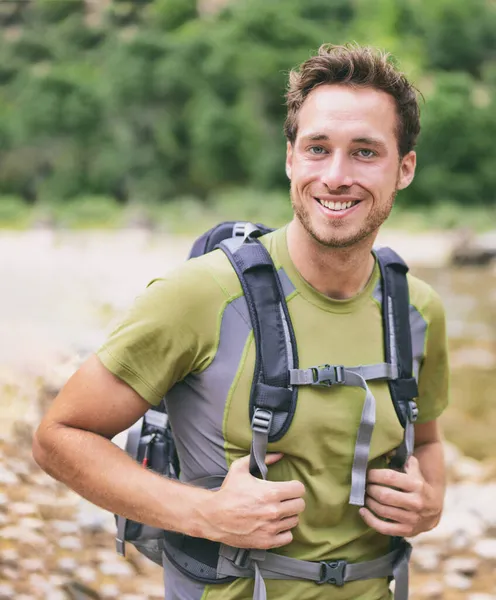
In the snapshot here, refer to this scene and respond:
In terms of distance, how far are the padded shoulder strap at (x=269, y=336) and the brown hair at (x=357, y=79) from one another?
1.29ft

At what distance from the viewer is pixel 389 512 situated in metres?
1.84

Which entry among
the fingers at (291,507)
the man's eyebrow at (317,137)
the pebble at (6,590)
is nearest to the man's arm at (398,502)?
the fingers at (291,507)

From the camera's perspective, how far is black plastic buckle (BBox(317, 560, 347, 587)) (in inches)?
70.9

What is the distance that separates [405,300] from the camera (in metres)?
1.98

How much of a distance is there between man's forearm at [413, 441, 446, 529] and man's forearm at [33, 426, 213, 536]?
2.22 feet

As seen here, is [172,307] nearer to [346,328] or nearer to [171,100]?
[346,328]

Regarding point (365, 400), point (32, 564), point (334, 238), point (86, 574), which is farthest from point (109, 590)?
point (334, 238)

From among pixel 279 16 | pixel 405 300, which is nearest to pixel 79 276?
pixel 405 300

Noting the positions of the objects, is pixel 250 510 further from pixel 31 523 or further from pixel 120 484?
pixel 31 523

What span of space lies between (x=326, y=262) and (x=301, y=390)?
1.08 feet

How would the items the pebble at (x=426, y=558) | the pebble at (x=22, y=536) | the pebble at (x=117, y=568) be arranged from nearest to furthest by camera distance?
the pebble at (x=117, y=568) → the pebble at (x=22, y=536) → the pebble at (x=426, y=558)

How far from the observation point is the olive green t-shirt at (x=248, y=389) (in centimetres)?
172

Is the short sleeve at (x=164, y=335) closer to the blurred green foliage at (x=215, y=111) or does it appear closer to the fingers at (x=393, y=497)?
the fingers at (x=393, y=497)

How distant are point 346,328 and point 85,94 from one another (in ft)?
131
